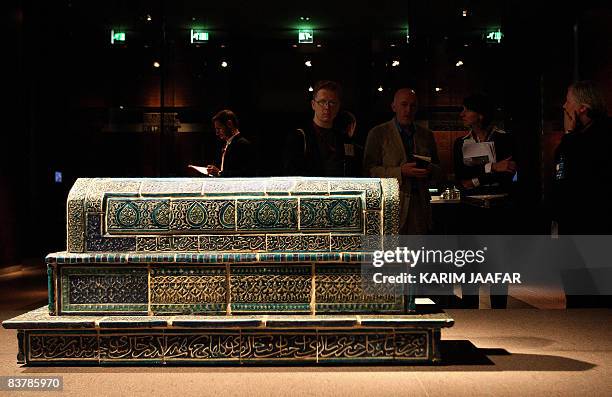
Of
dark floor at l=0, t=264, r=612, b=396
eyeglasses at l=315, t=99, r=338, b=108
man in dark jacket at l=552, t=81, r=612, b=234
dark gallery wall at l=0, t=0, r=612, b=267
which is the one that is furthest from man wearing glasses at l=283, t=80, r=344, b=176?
dark gallery wall at l=0, t=0, r=612, b=267

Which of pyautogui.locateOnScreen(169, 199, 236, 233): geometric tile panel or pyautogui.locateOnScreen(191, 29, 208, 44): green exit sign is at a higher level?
pyautogui.locateOnScreen(191, 29, 208, 44): green exit sign

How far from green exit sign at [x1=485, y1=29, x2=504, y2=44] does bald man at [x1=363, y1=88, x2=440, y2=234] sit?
390cm

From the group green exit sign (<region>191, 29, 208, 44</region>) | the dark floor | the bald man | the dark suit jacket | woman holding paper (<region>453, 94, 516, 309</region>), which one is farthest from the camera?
green exit sign (<region>191, 29, 208, 44</region>)

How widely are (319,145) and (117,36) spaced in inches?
197

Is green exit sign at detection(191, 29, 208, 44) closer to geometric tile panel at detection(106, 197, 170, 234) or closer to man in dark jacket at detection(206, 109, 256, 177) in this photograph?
man in dark jacket at detection(206, 109, 256, 177)

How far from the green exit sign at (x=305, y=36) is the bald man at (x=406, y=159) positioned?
13.3 ft

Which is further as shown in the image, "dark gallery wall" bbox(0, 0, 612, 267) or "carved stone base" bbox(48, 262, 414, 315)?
"dark gallery wall" bbox(0, 0, 612, 267)

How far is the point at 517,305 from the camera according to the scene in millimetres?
4867

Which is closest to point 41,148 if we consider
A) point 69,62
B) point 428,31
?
point 69,62

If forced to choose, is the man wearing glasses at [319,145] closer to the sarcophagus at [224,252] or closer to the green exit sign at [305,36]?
the sarcophagus at [224,252]

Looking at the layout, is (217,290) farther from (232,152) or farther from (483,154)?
A: (483,154)

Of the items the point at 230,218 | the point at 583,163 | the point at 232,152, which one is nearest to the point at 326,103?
the point at 230,218

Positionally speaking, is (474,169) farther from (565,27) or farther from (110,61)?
(110,61)

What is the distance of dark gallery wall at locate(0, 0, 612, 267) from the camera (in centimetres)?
750
